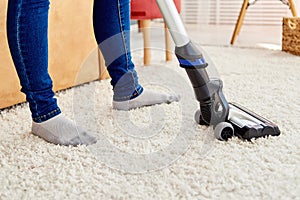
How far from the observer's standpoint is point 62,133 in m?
1.06

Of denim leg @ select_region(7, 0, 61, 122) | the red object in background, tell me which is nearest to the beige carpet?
denim leg @ select_region(7, 0, 61, 122)

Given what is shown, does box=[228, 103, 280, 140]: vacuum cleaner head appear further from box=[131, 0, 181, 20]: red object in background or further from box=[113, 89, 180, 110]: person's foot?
box=[131, 0, 181, 20]: red object in background

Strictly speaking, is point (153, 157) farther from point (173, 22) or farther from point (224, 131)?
point (173, 22)

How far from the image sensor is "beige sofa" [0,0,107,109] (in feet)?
4.51

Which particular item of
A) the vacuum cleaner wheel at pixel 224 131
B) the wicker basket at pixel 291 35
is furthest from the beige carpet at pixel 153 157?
the wicker basket at pixel 291 35

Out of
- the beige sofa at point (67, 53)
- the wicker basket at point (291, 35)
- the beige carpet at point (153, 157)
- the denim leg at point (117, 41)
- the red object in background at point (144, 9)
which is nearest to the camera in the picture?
the beige carpet at point (153, 157)

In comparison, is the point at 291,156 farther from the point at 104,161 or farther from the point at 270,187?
the point at 104,161

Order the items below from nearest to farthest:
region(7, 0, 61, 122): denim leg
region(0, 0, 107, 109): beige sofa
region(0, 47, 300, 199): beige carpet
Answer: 1. region(0, 47, 300, 199): beige carpet
2. region(7, 0, 61, 122): denim leg
3. region(0, 0, 107, 109): beige sofa

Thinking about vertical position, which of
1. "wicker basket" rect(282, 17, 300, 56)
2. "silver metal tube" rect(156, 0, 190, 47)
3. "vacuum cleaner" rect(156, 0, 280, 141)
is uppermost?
"silver metal tube" rect(156, 0, 190, 47)

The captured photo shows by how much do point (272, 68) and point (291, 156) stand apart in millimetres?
973

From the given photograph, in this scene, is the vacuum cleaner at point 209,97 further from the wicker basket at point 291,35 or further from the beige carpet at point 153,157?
the wicker basket at point 291,35

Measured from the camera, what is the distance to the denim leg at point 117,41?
1246 millimetres

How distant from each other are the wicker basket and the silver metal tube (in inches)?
52.5

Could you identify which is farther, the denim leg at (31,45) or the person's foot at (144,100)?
the person's foot at (144,100)
